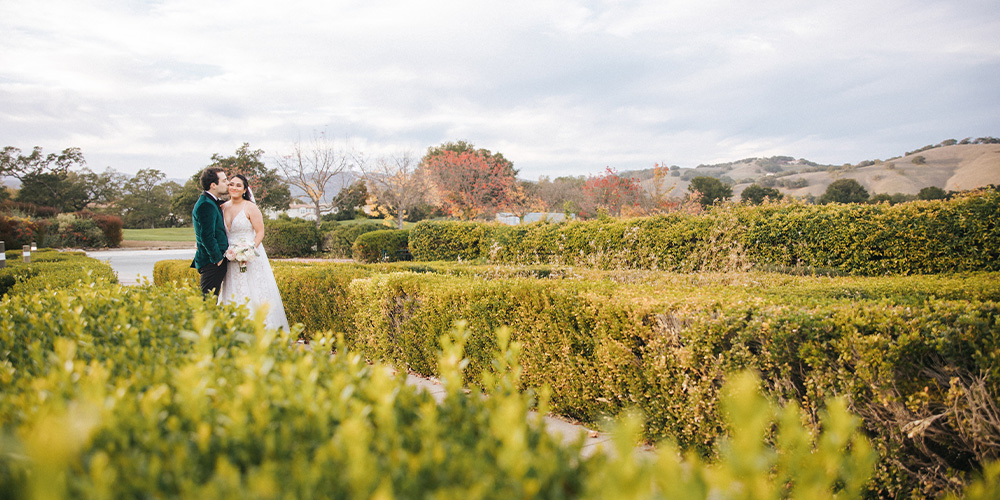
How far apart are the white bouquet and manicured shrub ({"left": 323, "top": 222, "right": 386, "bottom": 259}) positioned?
1735cm

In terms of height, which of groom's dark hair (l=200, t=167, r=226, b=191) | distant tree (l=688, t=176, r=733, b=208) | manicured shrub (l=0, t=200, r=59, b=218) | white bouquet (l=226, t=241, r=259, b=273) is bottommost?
white bouquet (l=226, t=241, r=259, b=273)

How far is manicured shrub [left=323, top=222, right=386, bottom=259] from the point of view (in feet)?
77.4

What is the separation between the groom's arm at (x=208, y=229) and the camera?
5.47 meters

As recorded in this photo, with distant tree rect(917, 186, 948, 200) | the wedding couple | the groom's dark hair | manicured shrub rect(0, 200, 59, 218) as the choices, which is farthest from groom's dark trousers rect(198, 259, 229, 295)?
manicured shrub rect(0, 200, 59, 218)

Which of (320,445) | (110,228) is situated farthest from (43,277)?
(110,228)

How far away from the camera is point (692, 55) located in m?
19.2

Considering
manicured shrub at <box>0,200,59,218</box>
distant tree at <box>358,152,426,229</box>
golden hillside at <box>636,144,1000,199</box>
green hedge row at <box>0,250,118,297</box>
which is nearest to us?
green hedge row at <box>0,250,118,297</box>

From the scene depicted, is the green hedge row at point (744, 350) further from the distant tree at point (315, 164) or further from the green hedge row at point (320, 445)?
the distant tree at point (315, 164)

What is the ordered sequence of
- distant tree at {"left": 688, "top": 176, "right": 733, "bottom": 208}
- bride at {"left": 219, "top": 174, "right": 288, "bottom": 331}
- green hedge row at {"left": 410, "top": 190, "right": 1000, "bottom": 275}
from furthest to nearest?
1. distant tree at {"left": 688, "top": 176, "right": 733, "bottom": 208}
2. green hedge row at {"left": 410, "top": 190, "right": 1000, "bottom": 275}
3. bride at {"left": 219, "top": 174, "right": 288, "bottom": 331}

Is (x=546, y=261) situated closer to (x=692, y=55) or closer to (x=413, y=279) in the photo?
(x=413, y=279)

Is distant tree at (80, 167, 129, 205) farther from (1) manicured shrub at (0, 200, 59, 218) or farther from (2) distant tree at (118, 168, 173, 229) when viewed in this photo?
(1) manicured shrub at (0, 200, 59, 218)

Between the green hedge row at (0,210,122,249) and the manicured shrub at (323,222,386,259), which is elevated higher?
the green hedge row at (0,210,122,249)

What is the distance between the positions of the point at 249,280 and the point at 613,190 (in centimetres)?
2278

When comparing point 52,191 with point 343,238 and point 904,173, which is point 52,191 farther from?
point 904,173
